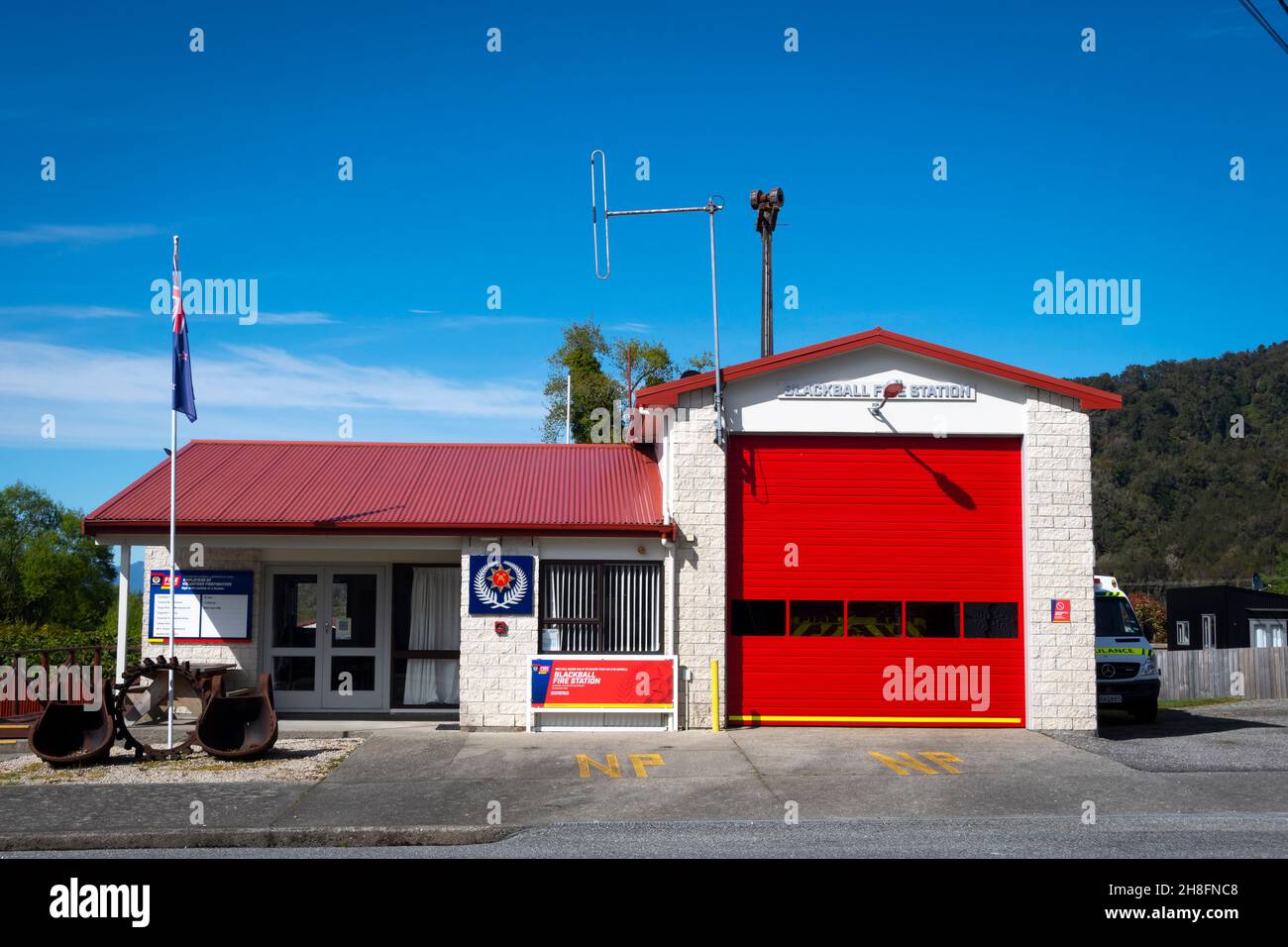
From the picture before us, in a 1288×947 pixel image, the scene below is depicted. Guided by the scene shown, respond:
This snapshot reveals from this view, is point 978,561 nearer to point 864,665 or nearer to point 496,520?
point 864,665

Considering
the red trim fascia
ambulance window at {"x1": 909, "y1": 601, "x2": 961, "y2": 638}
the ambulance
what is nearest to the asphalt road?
ambulance window at {"x1": 909, "y1": 601, "x2": 961, "y2": 638}

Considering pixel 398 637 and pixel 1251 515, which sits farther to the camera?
pixel 1251 515

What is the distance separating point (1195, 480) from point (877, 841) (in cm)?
6923

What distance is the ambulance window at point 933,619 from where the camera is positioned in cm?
1583

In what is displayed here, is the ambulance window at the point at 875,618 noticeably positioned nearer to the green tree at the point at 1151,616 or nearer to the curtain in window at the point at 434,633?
the curtain in window at the point at 434,633

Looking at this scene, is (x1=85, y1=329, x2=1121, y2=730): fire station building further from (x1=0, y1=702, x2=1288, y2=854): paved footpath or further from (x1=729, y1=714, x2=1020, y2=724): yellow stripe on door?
(x1=0, y1=702, x2=1288, y2=854): paved footpath

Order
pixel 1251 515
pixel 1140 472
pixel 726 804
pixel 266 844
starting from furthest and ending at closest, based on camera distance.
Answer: pixel 1140 472, pixel 1251 515, pixel 726 804, pixel 266 844

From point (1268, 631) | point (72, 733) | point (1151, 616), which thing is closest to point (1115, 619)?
point (72, 733)

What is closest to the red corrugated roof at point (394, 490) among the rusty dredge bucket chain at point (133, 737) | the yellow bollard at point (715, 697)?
the yellow bollard at point (715, 697)

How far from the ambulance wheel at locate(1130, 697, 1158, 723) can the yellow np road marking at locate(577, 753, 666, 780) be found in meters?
8.27

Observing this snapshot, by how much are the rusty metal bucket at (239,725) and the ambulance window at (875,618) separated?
7.36m

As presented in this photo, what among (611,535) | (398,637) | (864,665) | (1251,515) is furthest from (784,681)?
(1251,515)
